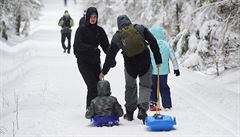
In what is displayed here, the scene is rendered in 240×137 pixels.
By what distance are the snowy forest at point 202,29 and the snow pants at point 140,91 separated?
4644mm

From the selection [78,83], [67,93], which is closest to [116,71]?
[78,83]

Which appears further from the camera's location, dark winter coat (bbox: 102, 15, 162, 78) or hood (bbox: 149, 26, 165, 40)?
hood (bbox: 149, 26, 165, 40)

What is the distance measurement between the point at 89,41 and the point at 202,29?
27.6ft

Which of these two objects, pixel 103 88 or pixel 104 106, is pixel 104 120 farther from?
pixel 103 88

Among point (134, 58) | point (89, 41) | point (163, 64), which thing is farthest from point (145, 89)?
point (163, 64)

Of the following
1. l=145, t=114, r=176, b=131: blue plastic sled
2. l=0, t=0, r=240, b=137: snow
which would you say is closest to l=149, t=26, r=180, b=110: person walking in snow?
l=0, t=0, r=240, b=137: snow

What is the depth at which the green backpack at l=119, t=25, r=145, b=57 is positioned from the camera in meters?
8.33

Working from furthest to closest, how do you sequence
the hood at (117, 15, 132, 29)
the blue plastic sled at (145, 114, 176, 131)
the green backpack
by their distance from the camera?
the hood at (117, 15, 132, 29), the green backpack, the blue plastic sled at (145, 114, 176, 131)

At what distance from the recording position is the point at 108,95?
28.7 feet

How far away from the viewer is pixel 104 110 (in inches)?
340

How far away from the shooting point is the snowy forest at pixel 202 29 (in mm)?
13781

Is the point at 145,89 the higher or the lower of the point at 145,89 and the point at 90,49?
the lower

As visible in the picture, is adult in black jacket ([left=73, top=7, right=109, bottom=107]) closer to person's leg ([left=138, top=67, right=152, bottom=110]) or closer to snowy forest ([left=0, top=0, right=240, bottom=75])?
person's leg ([left=138, top=67, right=152, bottom=110])

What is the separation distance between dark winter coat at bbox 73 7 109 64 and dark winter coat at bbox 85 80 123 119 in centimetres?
104
